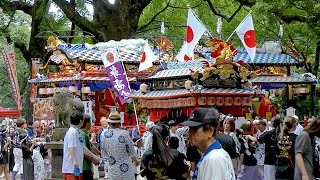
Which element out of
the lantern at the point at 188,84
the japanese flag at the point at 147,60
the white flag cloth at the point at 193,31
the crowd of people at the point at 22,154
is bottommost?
the crowd of people at the point at 22,154

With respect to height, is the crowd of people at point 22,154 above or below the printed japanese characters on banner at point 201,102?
below

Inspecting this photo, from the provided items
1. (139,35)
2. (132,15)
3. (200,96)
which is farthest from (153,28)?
(200,96)

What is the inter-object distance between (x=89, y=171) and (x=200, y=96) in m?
7.89

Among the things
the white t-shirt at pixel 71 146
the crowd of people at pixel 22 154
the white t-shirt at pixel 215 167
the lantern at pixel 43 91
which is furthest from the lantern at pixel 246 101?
the white t-shirt at pixel 215 167

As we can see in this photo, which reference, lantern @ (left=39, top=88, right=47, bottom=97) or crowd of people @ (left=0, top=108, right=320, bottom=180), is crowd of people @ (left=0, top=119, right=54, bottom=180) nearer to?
crowd of people @ (left=0, top=108, right=320, bottom=180)

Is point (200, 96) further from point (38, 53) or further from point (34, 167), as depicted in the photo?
point (38, 53)

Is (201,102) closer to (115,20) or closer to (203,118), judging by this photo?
(115,20)

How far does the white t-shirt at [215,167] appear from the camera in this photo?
4.87 m

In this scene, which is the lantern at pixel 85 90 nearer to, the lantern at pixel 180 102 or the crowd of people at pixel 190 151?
the lantern at pixel 180 102

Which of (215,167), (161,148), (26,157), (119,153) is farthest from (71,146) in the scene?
(26,157)

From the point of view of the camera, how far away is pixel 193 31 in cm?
1978

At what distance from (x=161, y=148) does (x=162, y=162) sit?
171mm

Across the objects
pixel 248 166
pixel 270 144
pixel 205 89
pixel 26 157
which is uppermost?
pixel 205 89

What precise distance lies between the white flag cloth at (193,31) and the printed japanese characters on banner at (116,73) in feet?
7.42
